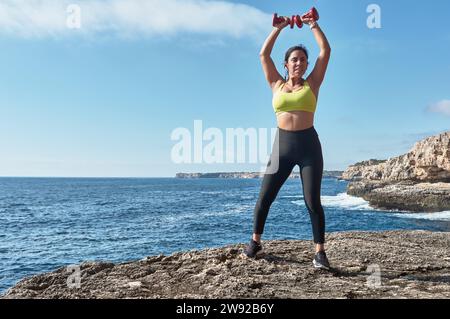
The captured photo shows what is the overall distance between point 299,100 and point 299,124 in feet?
1.08

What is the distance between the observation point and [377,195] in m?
61.9

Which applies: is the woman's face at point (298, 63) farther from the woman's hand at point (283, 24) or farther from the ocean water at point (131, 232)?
the ocean water at point (131, 232)

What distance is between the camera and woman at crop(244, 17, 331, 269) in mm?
5332

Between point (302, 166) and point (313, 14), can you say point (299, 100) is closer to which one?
point (302, 166)

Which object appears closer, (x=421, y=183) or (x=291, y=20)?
(x=291, y=20)

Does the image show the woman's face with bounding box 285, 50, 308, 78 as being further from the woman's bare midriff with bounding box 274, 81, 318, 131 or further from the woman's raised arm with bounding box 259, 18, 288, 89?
the woman's bare midriff with bounding box 274, 81, 318, 131

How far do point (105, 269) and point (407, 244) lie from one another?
219 inches

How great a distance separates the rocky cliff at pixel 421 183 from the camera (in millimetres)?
52656

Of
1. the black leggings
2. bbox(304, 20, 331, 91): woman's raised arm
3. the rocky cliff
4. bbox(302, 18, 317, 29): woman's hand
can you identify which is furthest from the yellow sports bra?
the rocky cliff

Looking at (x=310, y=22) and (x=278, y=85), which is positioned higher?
(x=310, y=22)

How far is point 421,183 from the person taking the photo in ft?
209

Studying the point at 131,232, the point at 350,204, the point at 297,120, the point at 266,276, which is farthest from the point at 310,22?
the point at 350,204

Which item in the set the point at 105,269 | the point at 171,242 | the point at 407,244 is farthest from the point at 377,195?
the point at 105,269
